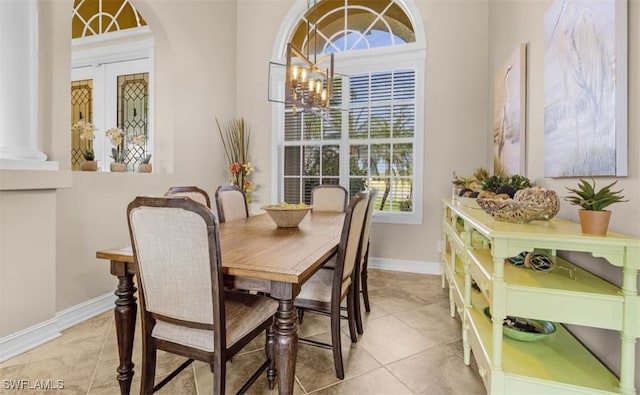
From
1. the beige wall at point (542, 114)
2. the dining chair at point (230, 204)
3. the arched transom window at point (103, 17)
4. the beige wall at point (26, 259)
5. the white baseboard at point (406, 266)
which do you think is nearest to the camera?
the beige wall at point (542, 114)

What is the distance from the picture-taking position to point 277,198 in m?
4.51

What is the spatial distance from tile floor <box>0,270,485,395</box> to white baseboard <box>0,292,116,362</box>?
0.05 m

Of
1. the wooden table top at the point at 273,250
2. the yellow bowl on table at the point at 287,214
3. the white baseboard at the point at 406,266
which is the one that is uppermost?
the yellow bowl on table at the point at 287,214

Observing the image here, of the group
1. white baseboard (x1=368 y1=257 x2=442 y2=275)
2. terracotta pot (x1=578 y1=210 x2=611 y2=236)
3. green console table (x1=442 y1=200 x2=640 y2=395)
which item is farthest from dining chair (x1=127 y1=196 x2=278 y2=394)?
white baseboard (x1=368 y1=257 x2=442 y2=275)

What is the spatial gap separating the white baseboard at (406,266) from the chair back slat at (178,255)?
2.98 m

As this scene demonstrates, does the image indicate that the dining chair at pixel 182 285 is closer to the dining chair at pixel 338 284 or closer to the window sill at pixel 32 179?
the dining chair at pixel 338 284

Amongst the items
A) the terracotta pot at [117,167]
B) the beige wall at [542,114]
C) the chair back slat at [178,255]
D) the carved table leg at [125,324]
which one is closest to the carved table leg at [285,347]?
the chair back slat at [178,255]

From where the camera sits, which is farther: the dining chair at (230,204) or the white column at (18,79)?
the dining chair at (230,204)

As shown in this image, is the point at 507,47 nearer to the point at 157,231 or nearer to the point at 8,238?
A: the point at 157,231

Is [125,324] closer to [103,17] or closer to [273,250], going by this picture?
[273,250]

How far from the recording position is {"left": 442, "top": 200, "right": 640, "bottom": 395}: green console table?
1.14m

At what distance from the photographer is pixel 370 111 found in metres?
4.03

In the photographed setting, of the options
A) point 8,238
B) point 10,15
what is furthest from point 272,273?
point 10,15

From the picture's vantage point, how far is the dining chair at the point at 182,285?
3.96 feet
